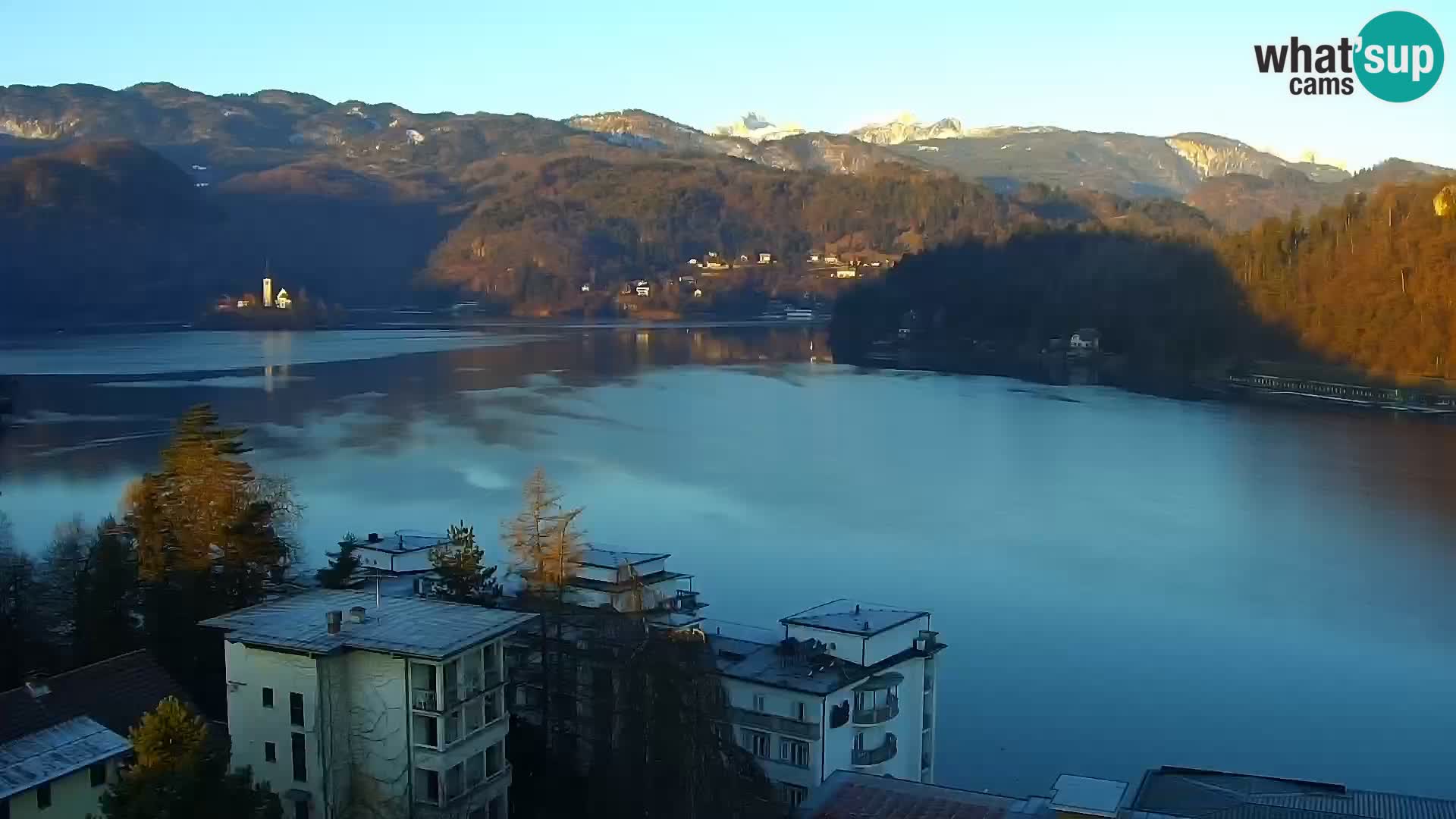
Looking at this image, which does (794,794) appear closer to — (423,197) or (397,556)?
(397,556)

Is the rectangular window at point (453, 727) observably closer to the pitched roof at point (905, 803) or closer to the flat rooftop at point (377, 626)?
the flat rooftop at point (377, 626)

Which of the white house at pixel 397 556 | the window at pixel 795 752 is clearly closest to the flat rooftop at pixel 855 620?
the window at pixel 795 752

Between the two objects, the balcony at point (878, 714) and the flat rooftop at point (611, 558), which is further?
the flat rooftop at point (611, 558)

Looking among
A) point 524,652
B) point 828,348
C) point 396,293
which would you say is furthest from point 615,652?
point 396,293

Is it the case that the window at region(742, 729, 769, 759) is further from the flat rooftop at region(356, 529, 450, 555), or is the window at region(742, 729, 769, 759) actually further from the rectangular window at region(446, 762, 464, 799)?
the flat rooftop at region(356, 529, 450, 555)

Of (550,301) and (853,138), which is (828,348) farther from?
(853,138)

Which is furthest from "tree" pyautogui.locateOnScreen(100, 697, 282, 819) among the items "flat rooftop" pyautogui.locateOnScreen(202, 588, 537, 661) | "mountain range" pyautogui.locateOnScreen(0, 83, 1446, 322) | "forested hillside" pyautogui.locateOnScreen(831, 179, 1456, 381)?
"mountain range" pyautogui.locateOnScreen(0, 83, 1446, 322)
